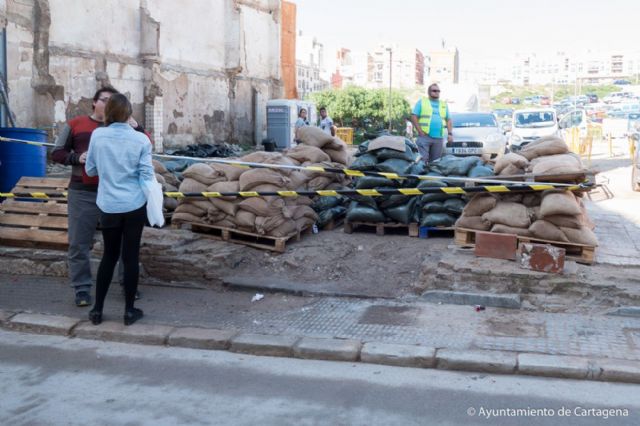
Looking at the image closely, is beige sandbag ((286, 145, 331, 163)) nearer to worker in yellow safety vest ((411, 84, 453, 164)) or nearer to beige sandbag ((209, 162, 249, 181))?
beige sandbag ((209, 162, 249, 181))

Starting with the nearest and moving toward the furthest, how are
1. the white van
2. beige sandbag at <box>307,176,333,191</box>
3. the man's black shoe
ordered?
the man's black shoe < beige sandbag at <box>307,176,333,191</box> < the white van

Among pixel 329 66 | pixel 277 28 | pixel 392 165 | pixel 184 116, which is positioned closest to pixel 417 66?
pixel 329 66

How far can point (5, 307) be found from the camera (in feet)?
21.1

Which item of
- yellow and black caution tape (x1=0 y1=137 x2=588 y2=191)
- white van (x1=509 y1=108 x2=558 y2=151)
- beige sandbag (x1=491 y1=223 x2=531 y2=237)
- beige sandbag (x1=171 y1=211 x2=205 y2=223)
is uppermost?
white van (x1=509 y1=108 x2=558 y2=151)

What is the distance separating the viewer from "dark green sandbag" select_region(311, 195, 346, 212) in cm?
923

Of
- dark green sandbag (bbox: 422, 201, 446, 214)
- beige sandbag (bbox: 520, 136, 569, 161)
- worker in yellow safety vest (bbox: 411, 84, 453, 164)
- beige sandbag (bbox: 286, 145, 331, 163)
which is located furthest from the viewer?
worker in yellow safety vest (bbox: 411, 84, 453, 164)

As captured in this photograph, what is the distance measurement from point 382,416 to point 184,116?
1926cm

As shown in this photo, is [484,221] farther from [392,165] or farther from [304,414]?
[304,414]

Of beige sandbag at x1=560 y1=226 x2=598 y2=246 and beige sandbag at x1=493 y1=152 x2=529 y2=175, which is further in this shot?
beige sandbag at x1=493 y1=152 x2=529 y2=175

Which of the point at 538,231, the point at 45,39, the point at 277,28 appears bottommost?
the point at 538,231

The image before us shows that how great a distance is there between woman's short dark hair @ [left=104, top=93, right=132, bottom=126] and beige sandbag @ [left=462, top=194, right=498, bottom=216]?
364 centimetres

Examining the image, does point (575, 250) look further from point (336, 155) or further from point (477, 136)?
point (477, 136)

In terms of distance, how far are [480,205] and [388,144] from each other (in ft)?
6.68

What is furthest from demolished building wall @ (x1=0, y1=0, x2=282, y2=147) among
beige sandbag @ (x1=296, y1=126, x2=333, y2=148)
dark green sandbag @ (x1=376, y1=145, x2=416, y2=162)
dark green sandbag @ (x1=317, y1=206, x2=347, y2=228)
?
dark green sandbag @ (x1=376, y1=145, x2=416, y2=162)
